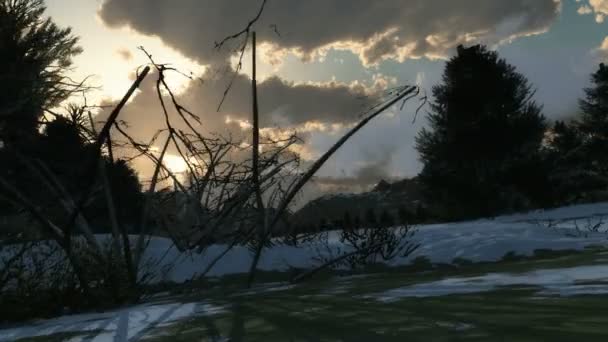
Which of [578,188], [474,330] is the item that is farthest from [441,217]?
[474,330]

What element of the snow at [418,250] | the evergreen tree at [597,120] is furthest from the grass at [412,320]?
the evergreen tree at [597,120]

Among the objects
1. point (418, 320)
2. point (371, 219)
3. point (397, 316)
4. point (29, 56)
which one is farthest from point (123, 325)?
point (29, 56)

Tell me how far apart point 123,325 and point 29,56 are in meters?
20.5

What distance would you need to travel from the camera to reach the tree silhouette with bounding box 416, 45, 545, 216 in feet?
78.4

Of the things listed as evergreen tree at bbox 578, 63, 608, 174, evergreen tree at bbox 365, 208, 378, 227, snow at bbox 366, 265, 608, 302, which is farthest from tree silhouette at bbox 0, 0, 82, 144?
evergreen tree at bbox 578, 63, 608, 174

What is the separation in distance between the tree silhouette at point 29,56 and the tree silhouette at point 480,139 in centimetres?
1529

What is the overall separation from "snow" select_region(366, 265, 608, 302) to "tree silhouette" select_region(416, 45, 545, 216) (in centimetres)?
2173

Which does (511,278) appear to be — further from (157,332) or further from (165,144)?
(165,144)

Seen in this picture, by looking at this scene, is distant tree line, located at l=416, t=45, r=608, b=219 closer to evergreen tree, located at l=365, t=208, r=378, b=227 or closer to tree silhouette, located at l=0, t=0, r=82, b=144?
evergreen tree, located at l=365, t=208, r=378, b=227

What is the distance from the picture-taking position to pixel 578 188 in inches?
1203

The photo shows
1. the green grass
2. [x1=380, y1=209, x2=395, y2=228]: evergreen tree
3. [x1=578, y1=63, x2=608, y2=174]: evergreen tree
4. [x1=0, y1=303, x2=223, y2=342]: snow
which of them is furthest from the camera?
[x1=578, y1=63, x2=608, y2=174]: evergreen tree

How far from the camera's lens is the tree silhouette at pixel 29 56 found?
1685cm

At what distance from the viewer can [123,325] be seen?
251cm

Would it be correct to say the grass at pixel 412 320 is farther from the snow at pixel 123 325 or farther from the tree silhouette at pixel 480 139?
the tree silhouette at pixel 480 139
